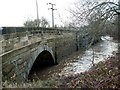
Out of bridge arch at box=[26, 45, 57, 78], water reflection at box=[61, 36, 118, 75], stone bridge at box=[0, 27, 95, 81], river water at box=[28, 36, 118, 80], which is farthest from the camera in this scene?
bridge arch at box=[26, 45, 57, 78]

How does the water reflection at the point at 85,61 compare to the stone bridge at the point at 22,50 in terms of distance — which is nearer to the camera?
the stone bridge at the point at 22,50

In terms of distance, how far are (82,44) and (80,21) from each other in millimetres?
27201

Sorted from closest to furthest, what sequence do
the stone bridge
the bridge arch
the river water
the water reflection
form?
the stone bridge, the river water, the water reflection, the bridge arch

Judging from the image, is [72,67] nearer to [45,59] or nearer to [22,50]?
[45,59]

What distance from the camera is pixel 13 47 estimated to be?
44.1 ft

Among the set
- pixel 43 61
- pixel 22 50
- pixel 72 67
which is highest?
pixel 22 50

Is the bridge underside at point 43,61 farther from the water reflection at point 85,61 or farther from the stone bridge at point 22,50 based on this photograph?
the water reflection at point 85,61

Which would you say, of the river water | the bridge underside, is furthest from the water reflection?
the bridge underside

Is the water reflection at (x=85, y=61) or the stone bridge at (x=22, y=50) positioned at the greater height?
the stone bridge at (x=22, y=50)

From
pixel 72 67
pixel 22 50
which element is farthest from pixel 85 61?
pixel 22 50

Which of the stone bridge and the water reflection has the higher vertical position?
the stone bridge

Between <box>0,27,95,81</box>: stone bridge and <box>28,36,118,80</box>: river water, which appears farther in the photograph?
<box>28,36,118,80</box>: river water

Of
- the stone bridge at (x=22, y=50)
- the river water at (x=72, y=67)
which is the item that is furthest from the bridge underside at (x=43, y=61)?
the river water at (x=72, y=67)

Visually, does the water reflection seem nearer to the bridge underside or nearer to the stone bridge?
the stone bridge
